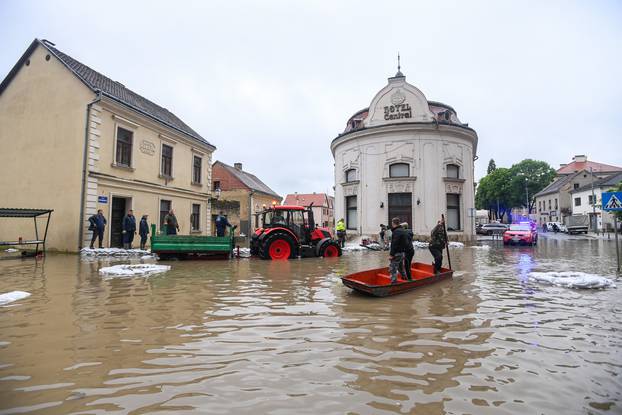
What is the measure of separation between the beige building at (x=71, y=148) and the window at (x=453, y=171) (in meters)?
18.4

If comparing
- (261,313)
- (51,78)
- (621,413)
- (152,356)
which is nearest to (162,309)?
(261,313)

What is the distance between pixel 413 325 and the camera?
476 centimetres

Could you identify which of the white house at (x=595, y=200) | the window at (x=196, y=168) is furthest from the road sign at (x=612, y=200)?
the white house at (x=595, y=200)

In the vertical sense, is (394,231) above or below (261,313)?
above

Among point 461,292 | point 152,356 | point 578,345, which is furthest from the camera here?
point 461,292

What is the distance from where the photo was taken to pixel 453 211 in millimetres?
24578

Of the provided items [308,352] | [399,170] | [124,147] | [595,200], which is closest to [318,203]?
[595,200]

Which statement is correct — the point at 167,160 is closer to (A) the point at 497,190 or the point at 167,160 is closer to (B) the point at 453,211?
(B) the point at 453,211

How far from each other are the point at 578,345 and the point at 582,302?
8.74 feet

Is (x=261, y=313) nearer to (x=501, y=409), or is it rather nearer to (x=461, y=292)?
(x=501, y=409)

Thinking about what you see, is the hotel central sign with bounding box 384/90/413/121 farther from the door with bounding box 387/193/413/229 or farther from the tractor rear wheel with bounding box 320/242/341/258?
the tractor rear wheel with bounding box 320/242/341/258

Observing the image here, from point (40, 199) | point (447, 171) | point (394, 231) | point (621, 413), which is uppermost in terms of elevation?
point (447, 171)

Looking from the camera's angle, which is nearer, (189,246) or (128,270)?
(128,270)

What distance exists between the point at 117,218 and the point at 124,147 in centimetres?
337
